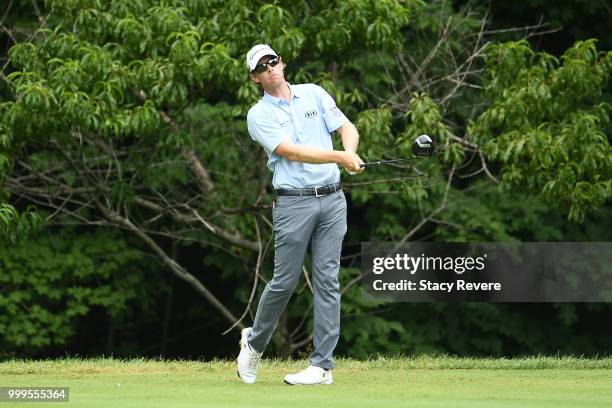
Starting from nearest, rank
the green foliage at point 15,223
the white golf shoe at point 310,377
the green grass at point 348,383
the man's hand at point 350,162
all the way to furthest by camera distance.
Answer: the green grass at point 348,383
the man's hand at point 350,162
the white golf shoe at point 310,377
the green foliage at point 15,223

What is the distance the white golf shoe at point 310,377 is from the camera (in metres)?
7.66

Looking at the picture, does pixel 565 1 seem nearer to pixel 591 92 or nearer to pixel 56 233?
pixel 591 92

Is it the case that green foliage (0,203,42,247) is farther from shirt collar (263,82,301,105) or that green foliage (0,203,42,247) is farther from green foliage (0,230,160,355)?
shirt collar (263,82,301,105)

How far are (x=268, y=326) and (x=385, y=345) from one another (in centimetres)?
815

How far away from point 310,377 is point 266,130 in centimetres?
143

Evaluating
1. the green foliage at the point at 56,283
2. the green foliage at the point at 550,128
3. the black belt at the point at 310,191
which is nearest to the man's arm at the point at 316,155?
the black belt at the point at 310,191

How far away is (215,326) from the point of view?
1912 centimetres

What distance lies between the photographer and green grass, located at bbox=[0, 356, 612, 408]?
6.73 meters

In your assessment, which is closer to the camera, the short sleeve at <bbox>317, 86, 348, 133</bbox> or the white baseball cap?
the white baseball cap

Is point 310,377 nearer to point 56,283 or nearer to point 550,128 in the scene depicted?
point 550,128

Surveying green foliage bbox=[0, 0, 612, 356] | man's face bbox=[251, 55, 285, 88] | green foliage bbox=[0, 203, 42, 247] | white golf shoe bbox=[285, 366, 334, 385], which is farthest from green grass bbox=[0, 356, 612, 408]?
green foliage bbox=[0, 0, 612, 356]

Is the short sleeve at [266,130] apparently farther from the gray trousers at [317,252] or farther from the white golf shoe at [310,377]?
the white golf shoe at [310,377]

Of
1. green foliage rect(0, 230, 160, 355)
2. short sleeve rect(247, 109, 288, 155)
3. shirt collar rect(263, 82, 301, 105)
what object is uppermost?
shirt collar rect(263, 82, 301, 105)

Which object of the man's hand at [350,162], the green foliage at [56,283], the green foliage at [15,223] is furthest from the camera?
the green foliage at [56,283]
